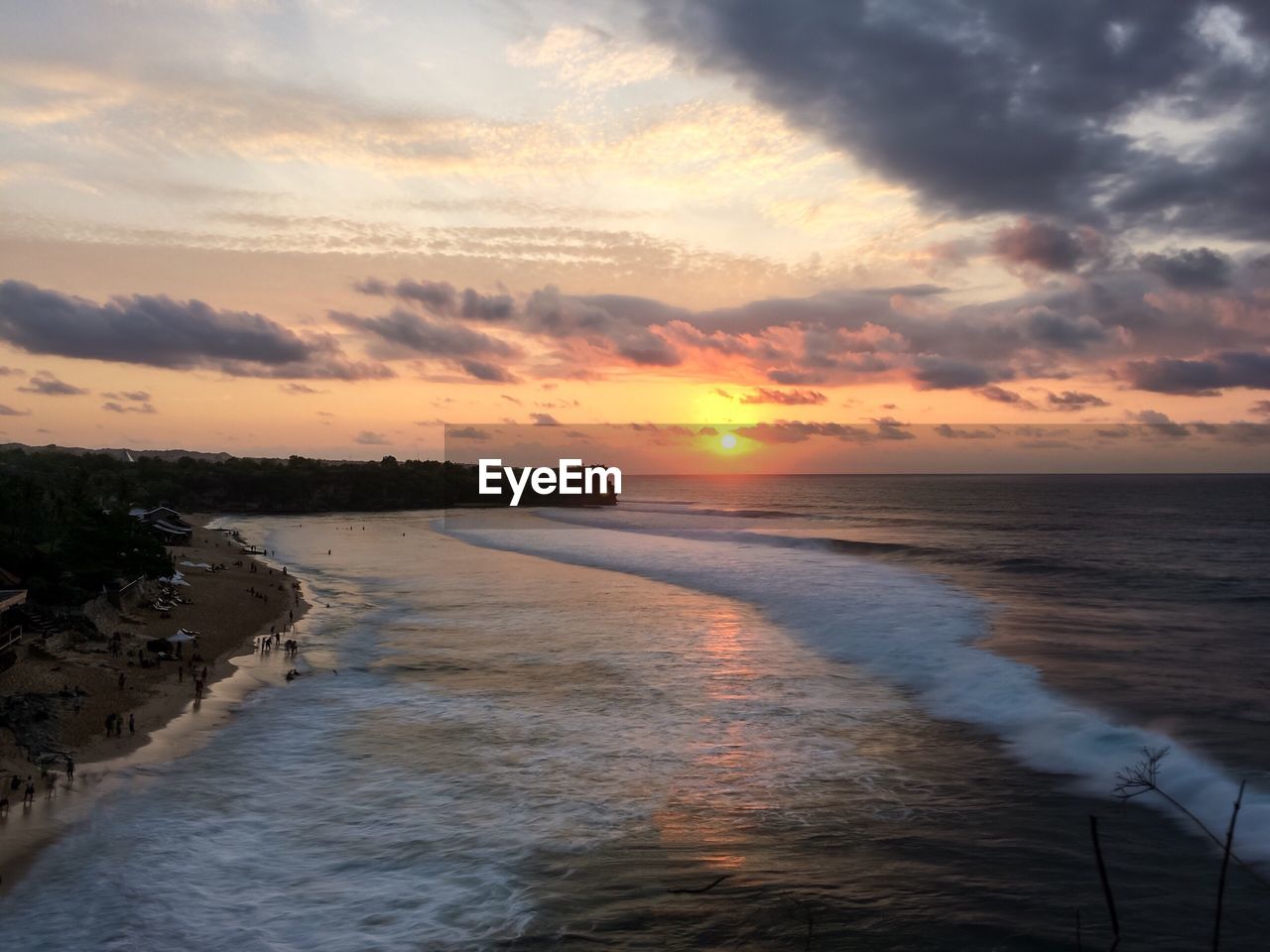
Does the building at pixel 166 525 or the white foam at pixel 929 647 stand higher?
the building at pixel 166 525

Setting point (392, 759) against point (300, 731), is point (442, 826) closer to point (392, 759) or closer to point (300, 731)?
point (392, 759)

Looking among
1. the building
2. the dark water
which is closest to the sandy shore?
the dark water

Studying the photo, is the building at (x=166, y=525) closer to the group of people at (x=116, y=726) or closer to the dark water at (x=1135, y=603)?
the group of people at (x=116, y=726)

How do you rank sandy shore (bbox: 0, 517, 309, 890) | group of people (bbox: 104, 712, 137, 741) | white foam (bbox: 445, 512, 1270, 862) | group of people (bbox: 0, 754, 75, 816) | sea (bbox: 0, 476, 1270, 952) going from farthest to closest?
1. group of people (bbox: 104, 712, 137, 741)
2. white foam (bbox: 445, 512, 1270, 862)
3. sandy shore (bbox: 0, 517, 309, 890)
4. group of people (bbox: 0, 754, 75, 816)
5. sea (bbox: 0, 476, 1270, 952)

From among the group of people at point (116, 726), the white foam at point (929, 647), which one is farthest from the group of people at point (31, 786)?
the white foam at point (929, 647)

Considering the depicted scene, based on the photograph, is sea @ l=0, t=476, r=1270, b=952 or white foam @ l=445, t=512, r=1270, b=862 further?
white foam @ l=445, t=512, r=1270, b=862

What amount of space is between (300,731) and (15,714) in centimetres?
901

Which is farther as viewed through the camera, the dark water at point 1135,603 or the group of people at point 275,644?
the group of people at point 275,644

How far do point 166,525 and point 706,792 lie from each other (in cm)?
8736

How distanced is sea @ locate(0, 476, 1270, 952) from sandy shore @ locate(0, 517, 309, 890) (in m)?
1.06

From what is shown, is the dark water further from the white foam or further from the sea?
the white foam

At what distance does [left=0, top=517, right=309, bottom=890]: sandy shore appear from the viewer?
2378cm

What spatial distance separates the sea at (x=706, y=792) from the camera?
18.3m

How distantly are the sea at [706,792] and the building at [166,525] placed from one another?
4714 centimetres
